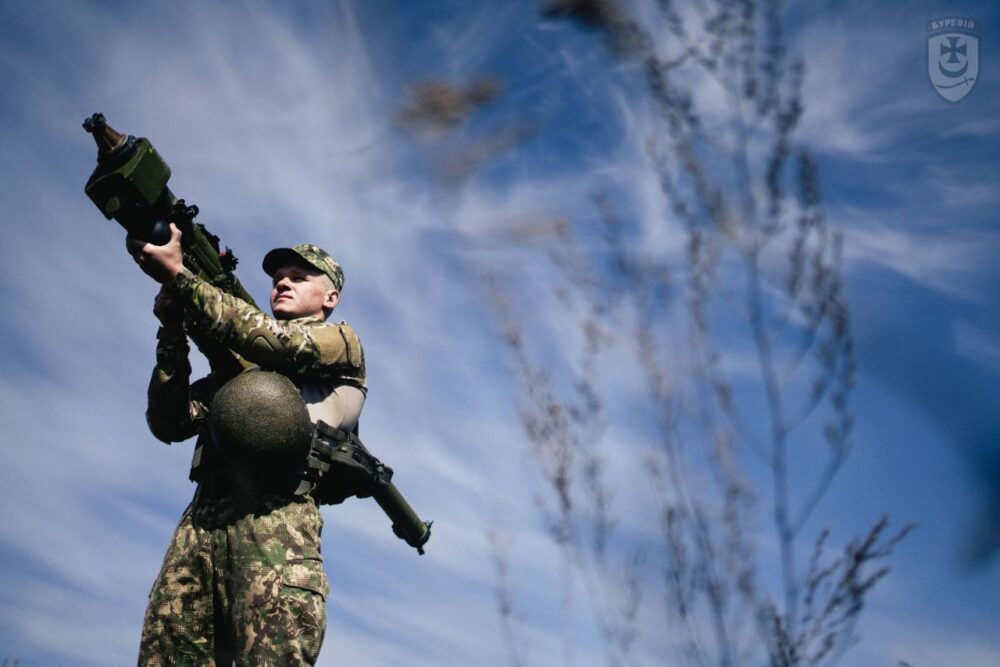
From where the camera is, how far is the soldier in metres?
4.08

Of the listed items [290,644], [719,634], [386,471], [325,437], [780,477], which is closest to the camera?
[780,477]

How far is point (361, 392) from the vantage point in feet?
16.4

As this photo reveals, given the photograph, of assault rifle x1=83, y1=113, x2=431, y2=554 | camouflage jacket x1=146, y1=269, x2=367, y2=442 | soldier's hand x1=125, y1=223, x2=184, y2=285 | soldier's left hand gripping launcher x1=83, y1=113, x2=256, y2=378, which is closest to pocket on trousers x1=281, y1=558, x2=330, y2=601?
assault rifle x1=83, y1=113, x2=431, y2=554

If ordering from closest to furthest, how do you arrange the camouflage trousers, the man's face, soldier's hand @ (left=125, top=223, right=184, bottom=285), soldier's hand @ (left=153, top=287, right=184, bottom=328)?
the camouflage trousers → soldier's hand @ (left=125, top=223, right=184, bottom=285) → soldier's hand @ (left=153, top=287, right=184, bottom=328) → the man's face

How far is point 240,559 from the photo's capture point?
4.18 meters

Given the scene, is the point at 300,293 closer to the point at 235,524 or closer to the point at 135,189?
the point at 135,189

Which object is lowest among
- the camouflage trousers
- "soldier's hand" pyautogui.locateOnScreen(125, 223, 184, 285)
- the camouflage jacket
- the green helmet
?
the camouflage trousers

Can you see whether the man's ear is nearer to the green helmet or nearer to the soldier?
the soldier

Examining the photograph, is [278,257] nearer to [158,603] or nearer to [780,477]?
[158,603]

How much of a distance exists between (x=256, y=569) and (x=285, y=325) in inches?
53.1

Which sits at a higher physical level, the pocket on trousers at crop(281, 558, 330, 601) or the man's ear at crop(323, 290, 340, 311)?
the man's ear at crop(323, 290, 340, 311)

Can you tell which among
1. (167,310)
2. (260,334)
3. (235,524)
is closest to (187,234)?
(167,310)

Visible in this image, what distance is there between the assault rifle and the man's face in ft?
1.22

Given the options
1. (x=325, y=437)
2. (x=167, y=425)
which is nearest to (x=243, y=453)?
(x=325, y=437)
